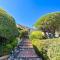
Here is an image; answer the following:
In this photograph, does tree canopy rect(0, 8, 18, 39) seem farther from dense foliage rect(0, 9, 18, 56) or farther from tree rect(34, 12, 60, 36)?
tree rect(34, 12, 60, 36)

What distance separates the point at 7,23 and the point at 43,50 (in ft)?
10.6

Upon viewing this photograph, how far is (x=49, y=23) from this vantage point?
26.6 m

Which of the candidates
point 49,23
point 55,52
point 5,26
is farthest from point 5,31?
point 49,23

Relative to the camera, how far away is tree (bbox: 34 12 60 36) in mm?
26594

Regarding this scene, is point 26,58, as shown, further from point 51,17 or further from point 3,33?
point 51,17

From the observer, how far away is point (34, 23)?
2827cm

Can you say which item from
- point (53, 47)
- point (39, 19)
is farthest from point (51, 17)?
point (53, 47)

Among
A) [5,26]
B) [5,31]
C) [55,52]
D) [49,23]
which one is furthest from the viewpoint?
[49,23]

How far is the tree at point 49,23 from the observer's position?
87.2 feet

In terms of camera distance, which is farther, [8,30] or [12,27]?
[12,27]

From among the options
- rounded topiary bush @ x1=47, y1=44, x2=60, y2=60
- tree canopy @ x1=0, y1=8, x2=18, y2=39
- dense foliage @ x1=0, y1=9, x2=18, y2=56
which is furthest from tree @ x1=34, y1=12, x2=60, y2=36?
rounded topiary bush @ x1=47, y1=44, x2=60, y2=60

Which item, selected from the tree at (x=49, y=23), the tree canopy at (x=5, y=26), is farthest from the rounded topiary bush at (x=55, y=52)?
the tree at (x=49, y=23)

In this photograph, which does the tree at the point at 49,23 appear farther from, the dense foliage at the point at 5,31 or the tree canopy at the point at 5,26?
the tree canopy at the point at 5,26

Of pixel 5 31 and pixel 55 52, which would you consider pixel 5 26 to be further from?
pixel 55 52
